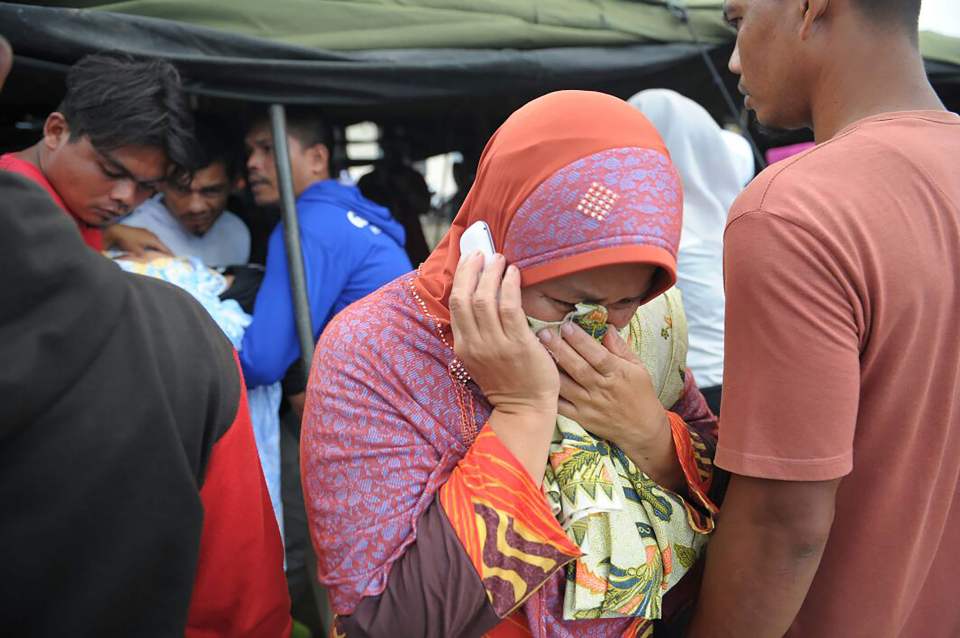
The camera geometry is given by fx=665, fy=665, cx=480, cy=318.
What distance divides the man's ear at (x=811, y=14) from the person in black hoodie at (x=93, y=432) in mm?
1093

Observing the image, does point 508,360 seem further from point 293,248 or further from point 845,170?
point 293,248

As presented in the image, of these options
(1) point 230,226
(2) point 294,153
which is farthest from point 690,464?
(1) point 230,226

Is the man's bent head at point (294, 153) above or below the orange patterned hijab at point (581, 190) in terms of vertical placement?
below

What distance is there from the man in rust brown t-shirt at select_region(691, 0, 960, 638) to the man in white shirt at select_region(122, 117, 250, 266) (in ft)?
7.54

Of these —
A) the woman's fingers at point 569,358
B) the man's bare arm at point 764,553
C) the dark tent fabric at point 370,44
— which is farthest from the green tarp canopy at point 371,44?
the man's bare arm at point 764,553

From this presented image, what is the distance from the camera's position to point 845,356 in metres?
0.95

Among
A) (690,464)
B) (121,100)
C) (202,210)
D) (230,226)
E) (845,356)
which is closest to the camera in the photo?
(845,356)

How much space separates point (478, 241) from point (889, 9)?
2.52 feet

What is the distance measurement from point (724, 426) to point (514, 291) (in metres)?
0.40

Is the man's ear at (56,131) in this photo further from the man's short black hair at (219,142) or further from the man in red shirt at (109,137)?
the man's short black hair at (219,142)

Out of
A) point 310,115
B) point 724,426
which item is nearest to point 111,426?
point 724,426

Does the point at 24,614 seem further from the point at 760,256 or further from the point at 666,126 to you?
the point at 666,126

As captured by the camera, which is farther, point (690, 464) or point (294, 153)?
point (294, 153)

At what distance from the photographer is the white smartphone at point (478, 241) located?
1154 mm
